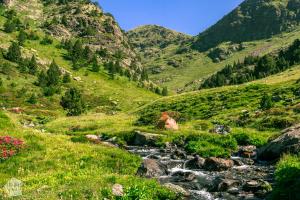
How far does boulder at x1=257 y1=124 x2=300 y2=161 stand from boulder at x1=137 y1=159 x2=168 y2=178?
28.9 feet

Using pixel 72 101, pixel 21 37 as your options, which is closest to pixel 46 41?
pixel 21 37

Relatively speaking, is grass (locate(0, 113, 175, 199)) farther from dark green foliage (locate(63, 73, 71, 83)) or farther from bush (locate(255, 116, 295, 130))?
dark green foliage (locate(63, 73, 71, 83))

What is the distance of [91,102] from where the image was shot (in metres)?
125

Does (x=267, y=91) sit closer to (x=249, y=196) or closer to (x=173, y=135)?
(x=173, y=135)

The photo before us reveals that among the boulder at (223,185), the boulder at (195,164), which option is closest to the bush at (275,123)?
the boulder at (195,164)

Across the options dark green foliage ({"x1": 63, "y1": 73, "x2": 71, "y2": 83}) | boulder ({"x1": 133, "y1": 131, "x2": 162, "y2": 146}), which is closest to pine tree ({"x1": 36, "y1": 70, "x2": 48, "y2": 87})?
dark green foliage ({"x1": 63, "y1": 73, "x2": 71, "y2": 83})

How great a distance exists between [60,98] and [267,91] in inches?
2454

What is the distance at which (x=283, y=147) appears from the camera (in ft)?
97.9

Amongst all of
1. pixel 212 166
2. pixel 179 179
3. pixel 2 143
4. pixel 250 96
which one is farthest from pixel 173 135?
pixel 250 96

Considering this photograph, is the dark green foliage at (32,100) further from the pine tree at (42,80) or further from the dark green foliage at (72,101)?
the pine tree at (42,80)

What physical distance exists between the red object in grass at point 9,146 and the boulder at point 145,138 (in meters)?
18.1

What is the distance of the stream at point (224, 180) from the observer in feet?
72.1

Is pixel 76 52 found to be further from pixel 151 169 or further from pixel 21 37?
pixel 151 169

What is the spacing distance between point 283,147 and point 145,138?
58.0 ft
